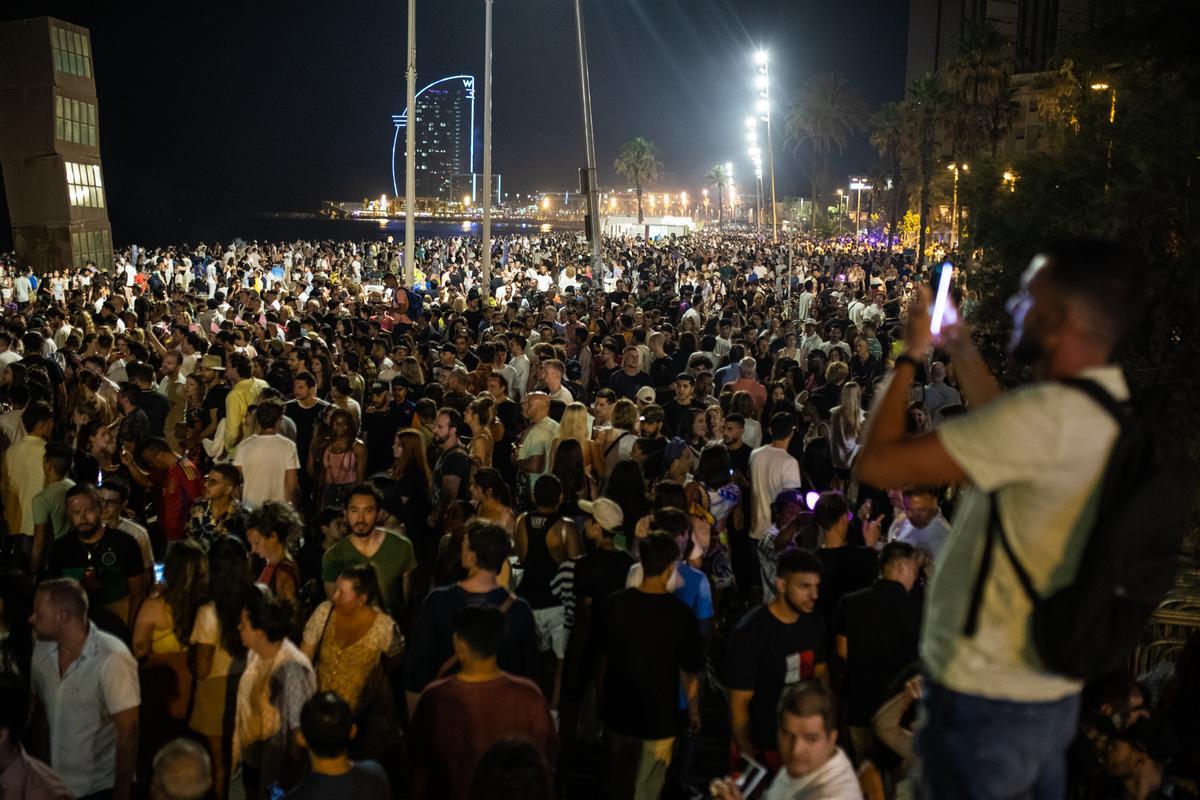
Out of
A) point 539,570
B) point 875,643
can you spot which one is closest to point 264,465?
point 539,570

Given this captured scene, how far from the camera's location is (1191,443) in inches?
292

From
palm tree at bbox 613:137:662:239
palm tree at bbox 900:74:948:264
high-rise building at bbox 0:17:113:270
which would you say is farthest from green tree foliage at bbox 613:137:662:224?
high-rise building at bbox 0:17:113:270

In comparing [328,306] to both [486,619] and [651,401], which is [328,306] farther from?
[486,619]

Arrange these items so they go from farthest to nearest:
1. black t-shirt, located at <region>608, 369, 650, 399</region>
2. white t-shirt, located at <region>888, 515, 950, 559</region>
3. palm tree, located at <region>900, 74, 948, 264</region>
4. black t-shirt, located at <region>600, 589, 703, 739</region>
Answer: palm tree, located at <region>900, 74, 948, 264</region>, black t-shirt, located at <region>608, 369, 650, 399</region>, white t-shirt, located at <region>888, 515, 950, 559</region>, black t-shirt, located at <region>600, 589, 703, 739</region>

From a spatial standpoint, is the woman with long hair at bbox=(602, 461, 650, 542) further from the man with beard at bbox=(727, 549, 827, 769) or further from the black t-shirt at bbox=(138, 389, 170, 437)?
the black t-shirt at bbox=(138, 389, 170, 437)

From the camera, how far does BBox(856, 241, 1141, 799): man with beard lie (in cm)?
226

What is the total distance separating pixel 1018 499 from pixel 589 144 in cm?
2206

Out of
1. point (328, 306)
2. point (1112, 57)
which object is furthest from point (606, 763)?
point (328, 306)

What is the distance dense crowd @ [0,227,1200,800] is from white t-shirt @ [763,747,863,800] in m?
0.01

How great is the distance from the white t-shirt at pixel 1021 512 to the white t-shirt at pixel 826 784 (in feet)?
4.85

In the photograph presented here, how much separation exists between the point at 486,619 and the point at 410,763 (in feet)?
2.03

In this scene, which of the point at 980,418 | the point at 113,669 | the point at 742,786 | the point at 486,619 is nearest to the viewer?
Answer: the point at 980,418

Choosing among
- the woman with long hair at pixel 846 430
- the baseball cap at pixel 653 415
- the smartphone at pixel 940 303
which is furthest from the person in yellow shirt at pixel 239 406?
the smartphone at pixel 940 303

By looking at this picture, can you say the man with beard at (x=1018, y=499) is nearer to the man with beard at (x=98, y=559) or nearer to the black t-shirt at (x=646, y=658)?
the black t-shirt at (x=646, y=658)
